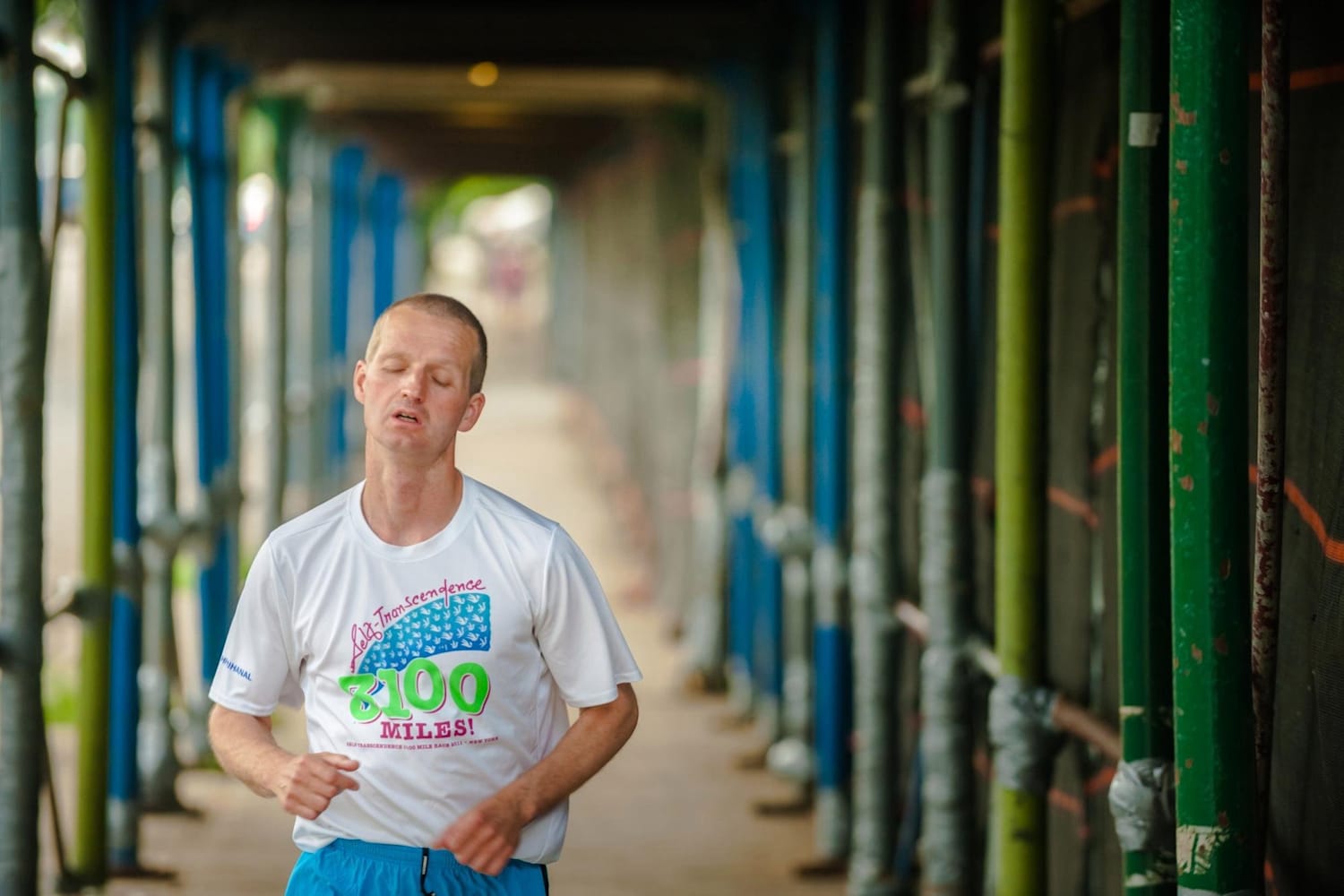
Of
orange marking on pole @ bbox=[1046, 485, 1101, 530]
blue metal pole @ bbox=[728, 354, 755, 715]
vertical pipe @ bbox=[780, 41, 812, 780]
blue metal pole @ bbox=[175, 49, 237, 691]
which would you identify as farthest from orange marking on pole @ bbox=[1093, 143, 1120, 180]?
blue metal pole @ bbox=[728, 354, 755, 715]

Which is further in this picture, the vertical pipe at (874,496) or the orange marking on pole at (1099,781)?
the vertical pipe at (874,496)

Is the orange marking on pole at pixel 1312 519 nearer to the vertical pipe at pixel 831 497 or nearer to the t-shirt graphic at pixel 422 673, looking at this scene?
the t-shirt graphic at pixel 422 673

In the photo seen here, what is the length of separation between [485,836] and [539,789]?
0.37 feet

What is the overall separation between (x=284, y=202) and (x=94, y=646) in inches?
206

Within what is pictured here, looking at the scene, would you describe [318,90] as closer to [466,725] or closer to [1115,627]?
[1115,627]

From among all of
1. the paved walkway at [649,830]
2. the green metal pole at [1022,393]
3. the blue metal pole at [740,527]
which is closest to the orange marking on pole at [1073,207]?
the green metal pole at [1022,393]

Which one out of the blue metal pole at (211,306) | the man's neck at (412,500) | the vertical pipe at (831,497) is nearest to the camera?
the man's neck at (412,500)

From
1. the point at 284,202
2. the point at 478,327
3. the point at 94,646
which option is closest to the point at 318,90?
the point at 284,202

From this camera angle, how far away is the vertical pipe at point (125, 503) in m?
5.91

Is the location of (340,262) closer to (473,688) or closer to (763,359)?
(763,359)

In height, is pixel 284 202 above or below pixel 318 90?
below

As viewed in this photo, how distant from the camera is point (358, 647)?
8.12 ft

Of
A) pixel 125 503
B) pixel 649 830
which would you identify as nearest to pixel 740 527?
pixel 649 830

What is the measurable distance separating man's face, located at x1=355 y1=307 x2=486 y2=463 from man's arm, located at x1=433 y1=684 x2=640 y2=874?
1.50ft
